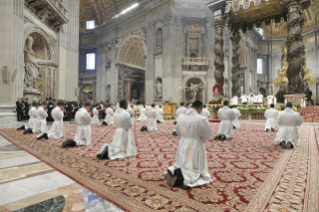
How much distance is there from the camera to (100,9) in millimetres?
28703

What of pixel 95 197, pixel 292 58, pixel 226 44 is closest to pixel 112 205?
→ pixel 95 197

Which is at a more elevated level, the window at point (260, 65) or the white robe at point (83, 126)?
the window at point (260, 65)

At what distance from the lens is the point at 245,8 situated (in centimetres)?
1205

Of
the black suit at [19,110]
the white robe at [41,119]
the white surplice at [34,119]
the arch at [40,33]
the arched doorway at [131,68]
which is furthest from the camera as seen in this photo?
the arched doorway at [131,68]

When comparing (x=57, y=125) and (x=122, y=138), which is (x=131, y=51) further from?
(x=122, y=138)

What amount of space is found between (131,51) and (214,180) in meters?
25.3

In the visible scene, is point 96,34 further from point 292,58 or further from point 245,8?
point 292,58

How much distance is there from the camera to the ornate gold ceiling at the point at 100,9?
2688 centimetres

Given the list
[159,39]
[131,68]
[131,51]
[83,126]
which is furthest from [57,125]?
[131,68]

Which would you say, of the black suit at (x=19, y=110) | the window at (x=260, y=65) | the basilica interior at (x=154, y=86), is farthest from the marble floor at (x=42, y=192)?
the window at (x=260, y=65)

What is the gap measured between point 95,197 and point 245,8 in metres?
13.2

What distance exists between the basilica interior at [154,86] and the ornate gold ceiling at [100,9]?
0.57 feet

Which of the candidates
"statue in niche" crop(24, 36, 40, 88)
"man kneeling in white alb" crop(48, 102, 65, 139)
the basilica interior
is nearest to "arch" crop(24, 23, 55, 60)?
the basilica interior

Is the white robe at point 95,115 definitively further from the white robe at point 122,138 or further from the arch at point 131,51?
the arch at point 131,51
